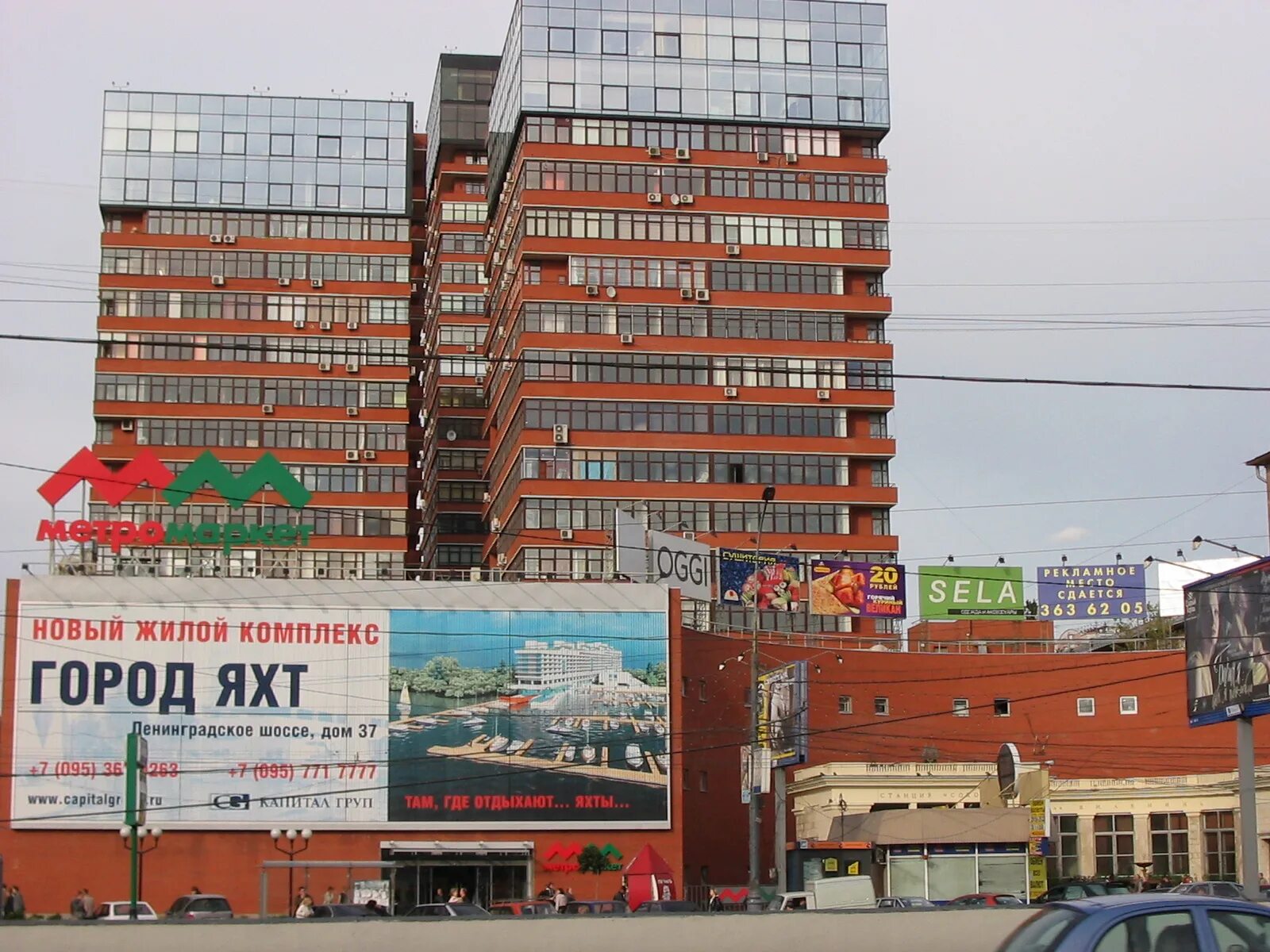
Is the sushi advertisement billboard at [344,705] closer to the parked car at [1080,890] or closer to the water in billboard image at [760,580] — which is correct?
the water in billboard image at [760,580]

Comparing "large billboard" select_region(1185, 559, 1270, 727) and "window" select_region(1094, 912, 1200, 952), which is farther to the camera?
"large billboard" select_region(1185, 559, 1270, 727)

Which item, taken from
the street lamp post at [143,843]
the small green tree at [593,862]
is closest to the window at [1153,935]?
the small green tree at [593,862]

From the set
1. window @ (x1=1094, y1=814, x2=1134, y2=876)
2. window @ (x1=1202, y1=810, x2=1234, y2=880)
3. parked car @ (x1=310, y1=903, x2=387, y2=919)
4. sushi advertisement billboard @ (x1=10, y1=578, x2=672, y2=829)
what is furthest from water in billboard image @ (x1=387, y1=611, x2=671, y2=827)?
window @ (x1=1202, y1=810, x2=1234, y2=880)

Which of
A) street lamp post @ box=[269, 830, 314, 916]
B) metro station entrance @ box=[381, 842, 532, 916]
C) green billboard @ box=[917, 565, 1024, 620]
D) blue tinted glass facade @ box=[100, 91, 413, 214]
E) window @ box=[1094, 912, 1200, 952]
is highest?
blue tinted glass facade @ box=[100, 91, 413, 214]

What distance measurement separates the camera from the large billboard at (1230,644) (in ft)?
139

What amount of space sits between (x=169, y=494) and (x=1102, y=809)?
128 ft

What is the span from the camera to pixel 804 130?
97438 mm

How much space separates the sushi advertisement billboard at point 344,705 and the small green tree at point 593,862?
1.04m

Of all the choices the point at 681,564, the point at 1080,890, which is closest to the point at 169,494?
the point at 681,564

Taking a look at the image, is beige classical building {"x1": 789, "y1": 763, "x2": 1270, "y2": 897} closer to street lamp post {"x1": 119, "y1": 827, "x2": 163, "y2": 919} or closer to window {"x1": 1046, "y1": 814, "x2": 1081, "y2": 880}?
window {"x1": 1046, "y1": 814, "x2": 1081, "y2": 880}

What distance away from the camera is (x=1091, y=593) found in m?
84.0

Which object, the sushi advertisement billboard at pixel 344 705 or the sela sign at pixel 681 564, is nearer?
the sushi advertisement billboard at pixel 344 705

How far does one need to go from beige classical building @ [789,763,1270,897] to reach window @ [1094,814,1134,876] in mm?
32

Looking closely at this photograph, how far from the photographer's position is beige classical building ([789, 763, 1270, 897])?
69125mm
